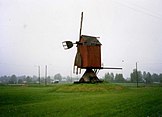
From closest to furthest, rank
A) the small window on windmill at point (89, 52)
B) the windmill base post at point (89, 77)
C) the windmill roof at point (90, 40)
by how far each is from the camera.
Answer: the small window on windmill at point (89, 52)
the windmill base post at point (89, 77)
the windmill roof at point (90, 40)

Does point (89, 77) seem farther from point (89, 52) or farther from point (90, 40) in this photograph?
point (90, 40)

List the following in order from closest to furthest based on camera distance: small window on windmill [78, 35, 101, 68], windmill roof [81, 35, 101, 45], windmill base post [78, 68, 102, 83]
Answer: small window on windmill [78, 35, 101, 68]
windmill base post [78, 68, 102, 83]
windmill roof [81, 35, 101, 45]

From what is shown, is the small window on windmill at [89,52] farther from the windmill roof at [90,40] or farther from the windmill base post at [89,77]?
the windmill base post at [89,77]

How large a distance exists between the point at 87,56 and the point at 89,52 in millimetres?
803

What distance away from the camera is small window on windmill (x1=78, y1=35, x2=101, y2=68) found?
46062mm

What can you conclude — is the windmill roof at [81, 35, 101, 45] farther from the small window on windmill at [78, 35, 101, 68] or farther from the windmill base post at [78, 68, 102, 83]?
the windmill base post at [78, 68, 102, 83]

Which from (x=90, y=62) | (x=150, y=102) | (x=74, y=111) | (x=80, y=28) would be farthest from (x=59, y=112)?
(x=80, y=28)

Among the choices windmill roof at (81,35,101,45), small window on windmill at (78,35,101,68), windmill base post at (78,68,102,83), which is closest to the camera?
small window on windmill at (78,35,101,68)

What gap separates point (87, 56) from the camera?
45.8 metres

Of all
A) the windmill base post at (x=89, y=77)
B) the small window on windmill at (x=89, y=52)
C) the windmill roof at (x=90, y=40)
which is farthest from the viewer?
the windmill roof at (x=90, y=40)

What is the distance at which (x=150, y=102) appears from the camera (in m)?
16.8

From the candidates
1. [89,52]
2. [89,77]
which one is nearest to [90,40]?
[89,52]

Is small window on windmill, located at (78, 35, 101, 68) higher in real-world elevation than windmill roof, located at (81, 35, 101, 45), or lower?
lower

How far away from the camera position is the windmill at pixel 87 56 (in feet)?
151
